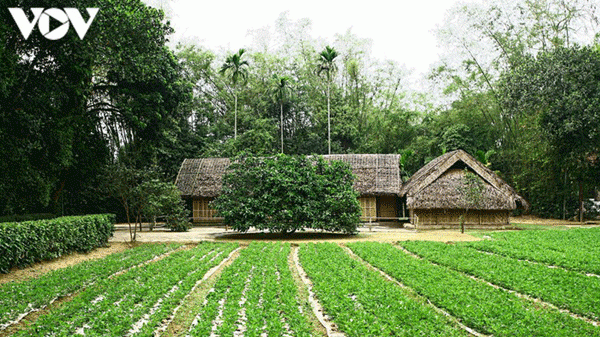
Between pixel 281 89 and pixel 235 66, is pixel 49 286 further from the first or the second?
pixel 235 66

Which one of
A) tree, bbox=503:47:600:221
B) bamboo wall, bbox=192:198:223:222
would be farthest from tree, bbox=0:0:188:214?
tree, bbox=503:47:600:221

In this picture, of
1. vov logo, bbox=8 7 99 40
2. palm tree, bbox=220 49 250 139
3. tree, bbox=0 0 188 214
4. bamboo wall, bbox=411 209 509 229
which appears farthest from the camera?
palm tree, bbox=220 49 250 139

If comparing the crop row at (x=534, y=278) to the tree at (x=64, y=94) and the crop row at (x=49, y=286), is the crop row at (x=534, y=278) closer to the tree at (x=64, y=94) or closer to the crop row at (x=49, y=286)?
the crop row at (x=49, y=286)

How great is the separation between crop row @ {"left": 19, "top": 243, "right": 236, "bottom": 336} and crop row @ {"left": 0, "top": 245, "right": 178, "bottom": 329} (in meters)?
0.45

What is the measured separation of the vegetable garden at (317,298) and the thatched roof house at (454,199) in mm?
11127

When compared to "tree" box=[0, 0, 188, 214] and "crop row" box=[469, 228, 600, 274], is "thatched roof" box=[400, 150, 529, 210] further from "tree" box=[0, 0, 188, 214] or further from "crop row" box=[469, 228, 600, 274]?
"tree" box=[0, 0, 188, 214]

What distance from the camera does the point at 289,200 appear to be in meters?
18.9

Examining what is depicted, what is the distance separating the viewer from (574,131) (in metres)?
24.5

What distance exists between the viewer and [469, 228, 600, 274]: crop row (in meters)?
10.3

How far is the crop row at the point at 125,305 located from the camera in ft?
18.6

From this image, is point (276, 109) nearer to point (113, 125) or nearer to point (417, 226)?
point (113, 125)

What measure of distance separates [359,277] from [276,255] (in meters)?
4.07

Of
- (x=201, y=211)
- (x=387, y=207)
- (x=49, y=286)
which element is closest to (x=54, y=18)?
(x=49, y=286)

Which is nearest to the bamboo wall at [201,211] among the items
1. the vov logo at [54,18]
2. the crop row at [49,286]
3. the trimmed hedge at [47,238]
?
the trimmed hedge at [47,238]
